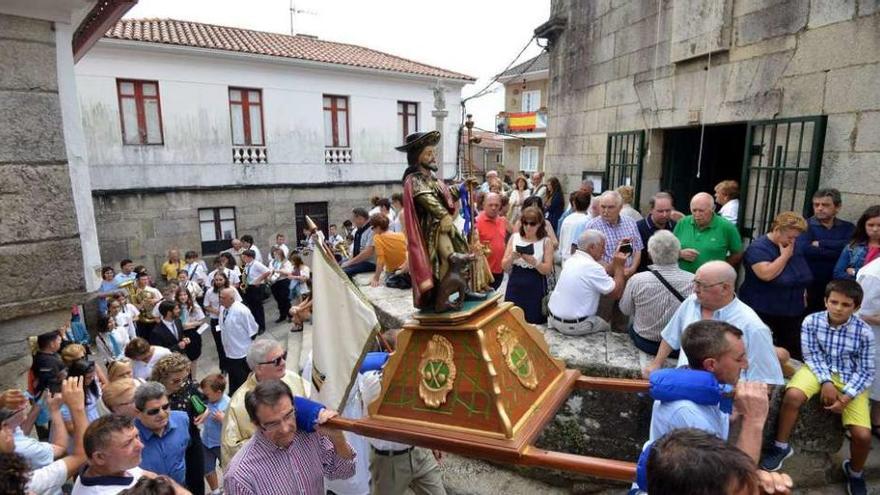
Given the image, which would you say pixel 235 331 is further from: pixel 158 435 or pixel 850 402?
pixel 850 402

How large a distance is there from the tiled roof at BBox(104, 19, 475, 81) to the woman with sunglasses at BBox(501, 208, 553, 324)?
13.4 m

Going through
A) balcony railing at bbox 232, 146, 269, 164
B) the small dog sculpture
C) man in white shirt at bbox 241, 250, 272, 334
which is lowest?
man in white shirt at bbox 241, 250, 272, 334

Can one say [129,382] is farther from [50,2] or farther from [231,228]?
[231,228]

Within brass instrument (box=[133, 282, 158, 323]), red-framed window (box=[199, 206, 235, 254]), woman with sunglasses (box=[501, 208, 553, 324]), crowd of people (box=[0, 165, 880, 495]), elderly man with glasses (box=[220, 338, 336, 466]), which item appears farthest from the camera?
red-framed window (box=[199, 206, 235, 254])

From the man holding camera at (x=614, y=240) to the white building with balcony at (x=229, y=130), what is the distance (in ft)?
42.3

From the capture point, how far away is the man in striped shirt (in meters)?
2.26

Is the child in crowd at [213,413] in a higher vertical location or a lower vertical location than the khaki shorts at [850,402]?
lower

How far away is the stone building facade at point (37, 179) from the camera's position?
2.65 m

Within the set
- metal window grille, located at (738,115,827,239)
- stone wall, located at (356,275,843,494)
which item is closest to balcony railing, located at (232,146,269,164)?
stone wall, located at (356,275,843,494)

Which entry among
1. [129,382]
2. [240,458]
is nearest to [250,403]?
[240,458]

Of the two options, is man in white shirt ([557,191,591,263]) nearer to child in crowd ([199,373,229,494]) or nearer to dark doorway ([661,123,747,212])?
dark doorway ([661,123,747,212])

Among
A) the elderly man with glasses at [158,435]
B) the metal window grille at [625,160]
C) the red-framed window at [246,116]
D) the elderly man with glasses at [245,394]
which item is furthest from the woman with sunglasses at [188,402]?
the red-framed window at [246,116]

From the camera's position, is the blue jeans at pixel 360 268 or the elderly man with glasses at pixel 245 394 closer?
the elderly man with glasses at pixel 245 394

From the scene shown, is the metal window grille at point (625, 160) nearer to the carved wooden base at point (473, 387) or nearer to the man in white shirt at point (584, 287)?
the man in white shirt at point (584, 287)
